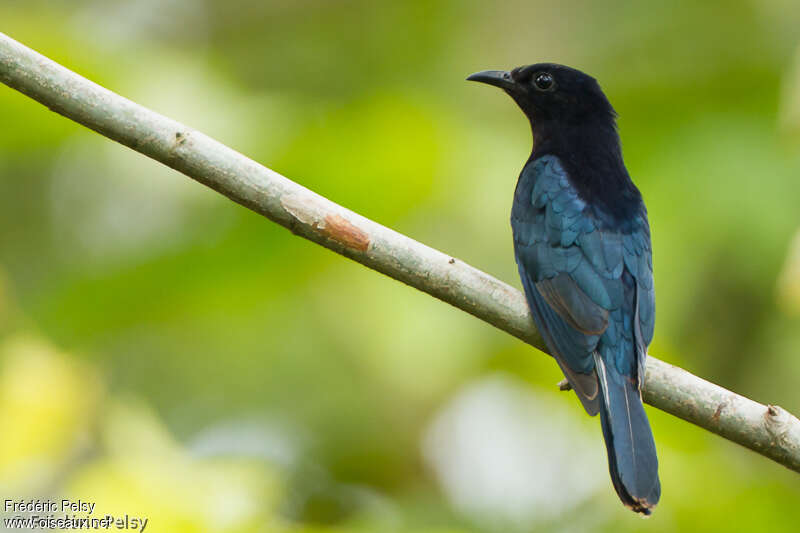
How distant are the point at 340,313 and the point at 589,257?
4.09ft

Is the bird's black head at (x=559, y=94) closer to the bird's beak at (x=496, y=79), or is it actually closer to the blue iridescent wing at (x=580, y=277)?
the bird's beak at (x=496, y=79)

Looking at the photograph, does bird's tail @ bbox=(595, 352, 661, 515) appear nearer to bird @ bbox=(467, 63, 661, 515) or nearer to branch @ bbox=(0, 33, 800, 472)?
bird @ bbox=(467, 63, 661, 515)

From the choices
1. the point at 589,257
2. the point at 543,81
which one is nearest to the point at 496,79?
the point at 543,81

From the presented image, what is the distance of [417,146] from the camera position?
167 inches

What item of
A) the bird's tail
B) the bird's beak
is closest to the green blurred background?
the bird's beak

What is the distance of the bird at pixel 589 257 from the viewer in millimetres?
3201

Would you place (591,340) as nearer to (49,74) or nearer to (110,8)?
(49,74)

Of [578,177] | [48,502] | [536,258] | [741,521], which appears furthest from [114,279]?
[741,521]

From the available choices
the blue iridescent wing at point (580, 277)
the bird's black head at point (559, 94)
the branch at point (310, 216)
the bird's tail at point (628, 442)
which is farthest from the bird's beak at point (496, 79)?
the branch at point (310, 216)

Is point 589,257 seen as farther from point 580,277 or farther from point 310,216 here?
point 310,216

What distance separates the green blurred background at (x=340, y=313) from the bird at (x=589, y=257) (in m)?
0.37

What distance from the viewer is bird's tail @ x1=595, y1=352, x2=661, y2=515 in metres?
3.01

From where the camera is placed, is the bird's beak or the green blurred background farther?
the bird's beak

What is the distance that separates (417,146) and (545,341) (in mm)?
Answer: 1358
